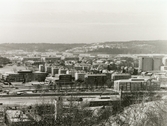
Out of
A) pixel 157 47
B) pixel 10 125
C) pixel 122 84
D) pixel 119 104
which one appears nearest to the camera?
pixel 10 125

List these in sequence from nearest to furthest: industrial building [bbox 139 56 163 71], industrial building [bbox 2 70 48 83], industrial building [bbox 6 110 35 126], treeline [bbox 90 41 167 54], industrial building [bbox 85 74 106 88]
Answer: industrial building [bbox 6 110 35 126], industrial building [bbox 85 74 106 88], industrial building [bbox 2 70 48 83], industrial building [bbox 139 56 163 71], treeline [bbox 90 41 167 54]

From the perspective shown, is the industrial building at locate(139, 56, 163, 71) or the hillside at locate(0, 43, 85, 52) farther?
the hillside at locate(0, 43, 85, 52)

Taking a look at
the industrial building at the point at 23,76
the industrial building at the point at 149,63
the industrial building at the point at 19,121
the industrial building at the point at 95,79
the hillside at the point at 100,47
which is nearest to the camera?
the industrial building at the point at 19,121

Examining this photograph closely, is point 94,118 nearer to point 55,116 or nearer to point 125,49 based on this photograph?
point 55,116

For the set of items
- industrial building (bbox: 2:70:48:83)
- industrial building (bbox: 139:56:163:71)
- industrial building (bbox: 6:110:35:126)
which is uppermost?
industrial building (bbox: 6:110:35:126)

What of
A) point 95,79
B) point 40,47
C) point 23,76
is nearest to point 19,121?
point 95,79

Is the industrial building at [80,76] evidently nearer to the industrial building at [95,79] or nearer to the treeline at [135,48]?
the industrial building at [95,79]

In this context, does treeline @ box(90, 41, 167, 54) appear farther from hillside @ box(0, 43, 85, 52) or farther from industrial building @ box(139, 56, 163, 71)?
hillside @ box(0, 43, 85, 52)

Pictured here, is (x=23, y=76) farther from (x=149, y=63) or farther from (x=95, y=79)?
(x=149, y=63)

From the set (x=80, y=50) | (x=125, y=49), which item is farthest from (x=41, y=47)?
(x=125, y=49)

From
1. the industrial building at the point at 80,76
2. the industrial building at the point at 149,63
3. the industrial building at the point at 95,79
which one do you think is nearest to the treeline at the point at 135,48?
the industrial building at the point at 149,63

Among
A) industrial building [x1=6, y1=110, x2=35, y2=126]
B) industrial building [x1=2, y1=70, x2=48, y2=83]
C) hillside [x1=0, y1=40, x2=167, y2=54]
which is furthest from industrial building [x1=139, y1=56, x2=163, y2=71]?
industrial building [x1=6, y1=110, x2=35, y2=126]
